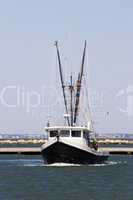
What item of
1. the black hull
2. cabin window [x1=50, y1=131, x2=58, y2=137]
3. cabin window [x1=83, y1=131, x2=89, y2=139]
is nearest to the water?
the black hull

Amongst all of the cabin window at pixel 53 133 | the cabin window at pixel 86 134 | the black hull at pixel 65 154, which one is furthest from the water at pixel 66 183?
the cabin window at pixel 86 134

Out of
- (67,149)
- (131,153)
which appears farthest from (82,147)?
(131,153)

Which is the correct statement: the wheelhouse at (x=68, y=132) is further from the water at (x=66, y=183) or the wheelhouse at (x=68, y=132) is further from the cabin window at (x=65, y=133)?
the water at (x=66, y=183)

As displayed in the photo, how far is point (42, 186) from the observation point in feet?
284

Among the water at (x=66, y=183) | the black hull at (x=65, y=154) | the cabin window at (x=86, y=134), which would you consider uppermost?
the cabin window at (x=86, y=134)

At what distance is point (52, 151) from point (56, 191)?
3536 centimetres

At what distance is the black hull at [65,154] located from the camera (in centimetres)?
11644

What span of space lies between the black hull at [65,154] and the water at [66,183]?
844 mm

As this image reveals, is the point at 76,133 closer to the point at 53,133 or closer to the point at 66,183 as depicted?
the point at 53,133

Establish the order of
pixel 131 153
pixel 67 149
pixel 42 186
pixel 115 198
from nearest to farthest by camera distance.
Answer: pixel 115 198 → pixel 42 186 → pixel 67 149 → pixel 131 153

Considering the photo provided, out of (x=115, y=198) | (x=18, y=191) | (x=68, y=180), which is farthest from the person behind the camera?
(x=68, y=180)

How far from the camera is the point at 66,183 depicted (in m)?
90.1

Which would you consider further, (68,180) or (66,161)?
(66,161)

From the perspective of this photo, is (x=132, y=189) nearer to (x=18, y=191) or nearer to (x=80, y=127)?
(x=18, y=191)
